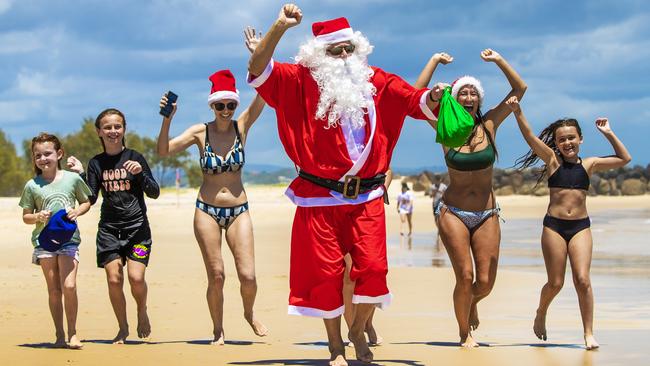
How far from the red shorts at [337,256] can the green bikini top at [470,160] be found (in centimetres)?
135

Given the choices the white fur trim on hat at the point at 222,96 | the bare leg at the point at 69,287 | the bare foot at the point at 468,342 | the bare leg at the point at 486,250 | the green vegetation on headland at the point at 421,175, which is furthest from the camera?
the green vegetation on headland at the point at 421,175

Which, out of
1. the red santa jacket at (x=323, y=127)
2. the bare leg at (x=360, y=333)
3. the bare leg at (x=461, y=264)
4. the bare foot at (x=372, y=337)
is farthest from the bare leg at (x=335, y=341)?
the bare leg at (x=461, y=264)

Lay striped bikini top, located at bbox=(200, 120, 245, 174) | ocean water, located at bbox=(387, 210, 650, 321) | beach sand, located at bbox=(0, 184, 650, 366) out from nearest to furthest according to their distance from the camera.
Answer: beach sand, located at bbox=(0, 184, 650, 366)
striped bikini top, located at bbox=(200, 120, 245, 174)
ocean water, located at bbox=(387, 210, 650, 321)

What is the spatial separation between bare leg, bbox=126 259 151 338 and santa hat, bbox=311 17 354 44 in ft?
8.13

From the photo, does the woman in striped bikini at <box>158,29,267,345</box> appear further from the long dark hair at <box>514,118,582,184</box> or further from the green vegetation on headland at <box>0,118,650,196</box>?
the green vegetation on headland at <box>0,118,650,196</box>

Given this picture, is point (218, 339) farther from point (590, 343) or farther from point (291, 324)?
point (590, 343)

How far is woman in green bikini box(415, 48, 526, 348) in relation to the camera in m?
8.14

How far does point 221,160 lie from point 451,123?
2271mm

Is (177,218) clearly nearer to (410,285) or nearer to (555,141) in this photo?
(410,285)

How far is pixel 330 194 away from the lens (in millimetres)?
7027

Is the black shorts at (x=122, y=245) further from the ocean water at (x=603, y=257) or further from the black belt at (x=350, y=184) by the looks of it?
the ocean water at (x=603, y=257)

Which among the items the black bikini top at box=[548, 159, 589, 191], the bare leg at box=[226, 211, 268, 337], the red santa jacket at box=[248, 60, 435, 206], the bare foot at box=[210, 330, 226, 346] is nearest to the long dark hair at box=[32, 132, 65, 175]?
the bare leg at box=[226, 211, 268, 337]

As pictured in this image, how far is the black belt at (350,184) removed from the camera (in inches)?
275

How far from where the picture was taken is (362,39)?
736 cm
